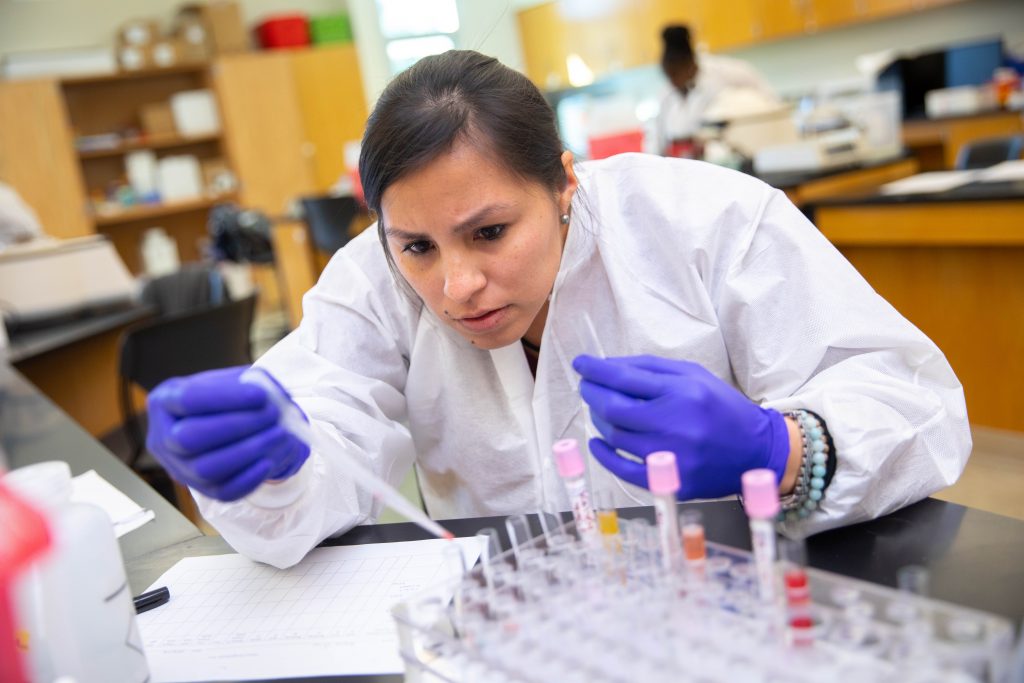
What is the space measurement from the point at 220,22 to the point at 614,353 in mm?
6128

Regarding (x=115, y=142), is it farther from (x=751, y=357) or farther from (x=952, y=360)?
(x=751, y=357)

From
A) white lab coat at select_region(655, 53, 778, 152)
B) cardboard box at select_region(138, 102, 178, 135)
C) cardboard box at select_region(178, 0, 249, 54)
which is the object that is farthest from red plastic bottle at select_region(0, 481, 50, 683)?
cardboard box at select_region(178, 0, 249, 54)

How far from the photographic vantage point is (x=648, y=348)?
3.52 ft

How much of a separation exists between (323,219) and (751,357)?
151 inches

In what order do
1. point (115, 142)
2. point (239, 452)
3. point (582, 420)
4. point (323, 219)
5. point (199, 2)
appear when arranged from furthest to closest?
point (199, 2) < point (115, 142) < point (323, 219) < point (582, 420) < point (239, 452)

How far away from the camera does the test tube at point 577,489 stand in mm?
691

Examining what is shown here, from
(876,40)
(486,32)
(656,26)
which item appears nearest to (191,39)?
(656,26)

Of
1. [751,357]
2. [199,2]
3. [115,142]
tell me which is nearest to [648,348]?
[751,357]

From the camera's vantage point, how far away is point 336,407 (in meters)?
1.05

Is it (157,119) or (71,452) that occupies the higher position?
(157,119)

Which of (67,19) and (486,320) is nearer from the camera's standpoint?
(486,320)

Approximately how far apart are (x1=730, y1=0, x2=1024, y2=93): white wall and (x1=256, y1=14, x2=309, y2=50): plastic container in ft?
10.4

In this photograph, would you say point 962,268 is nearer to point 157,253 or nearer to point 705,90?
point 705,90

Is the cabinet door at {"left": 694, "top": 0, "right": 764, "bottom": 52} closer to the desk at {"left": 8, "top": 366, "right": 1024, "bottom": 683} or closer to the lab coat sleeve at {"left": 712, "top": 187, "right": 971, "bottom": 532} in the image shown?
the lab coat sleeve at {"left": 712, "top": 187, "right": 971, "bottom": 532}
